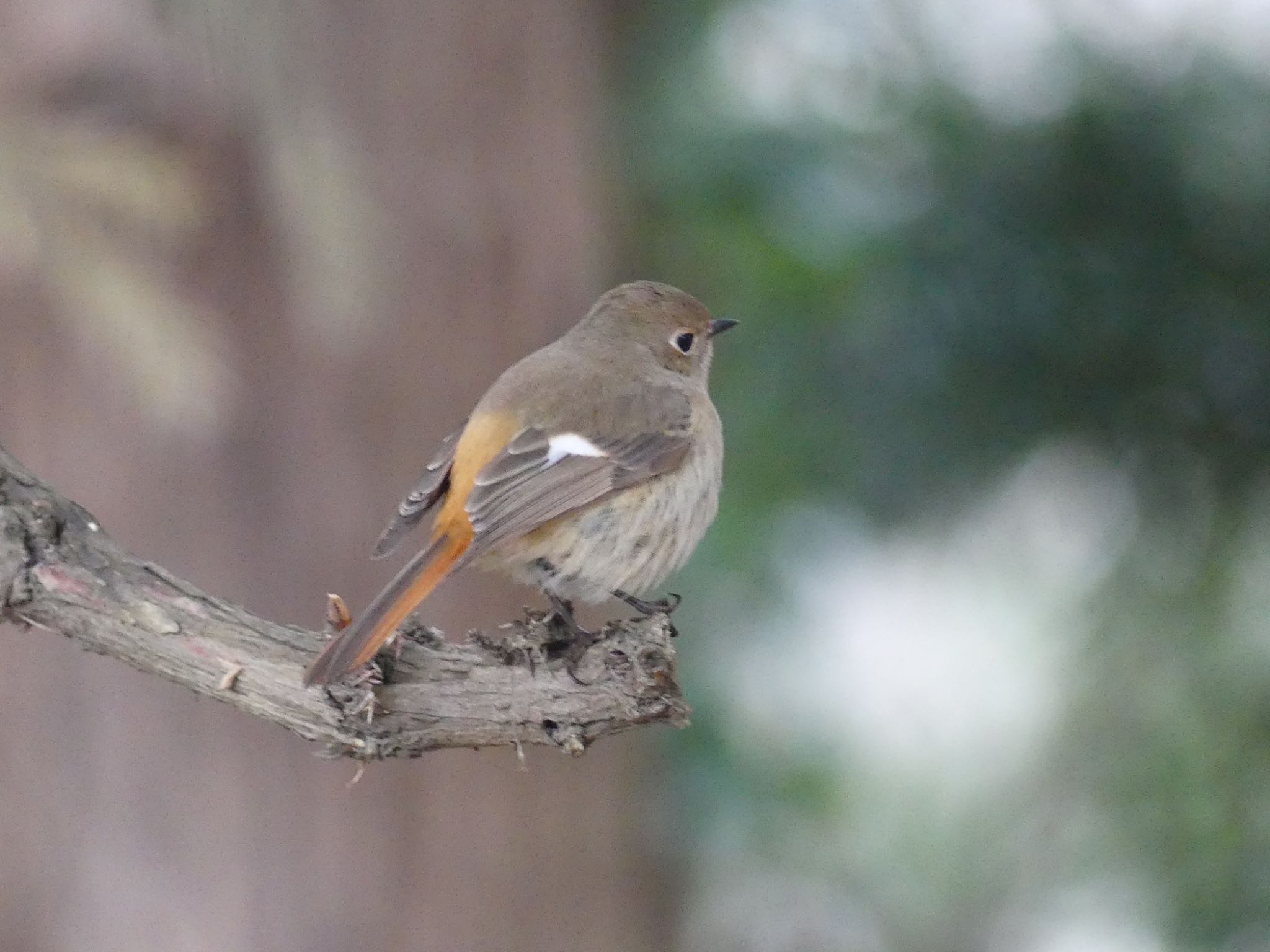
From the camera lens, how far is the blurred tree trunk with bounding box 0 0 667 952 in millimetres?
4023

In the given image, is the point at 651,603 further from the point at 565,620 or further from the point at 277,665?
the point at 277,665

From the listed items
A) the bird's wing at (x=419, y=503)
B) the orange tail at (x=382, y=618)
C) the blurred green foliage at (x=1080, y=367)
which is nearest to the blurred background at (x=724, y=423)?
the blurred green foliage at (x=1080, y=367)

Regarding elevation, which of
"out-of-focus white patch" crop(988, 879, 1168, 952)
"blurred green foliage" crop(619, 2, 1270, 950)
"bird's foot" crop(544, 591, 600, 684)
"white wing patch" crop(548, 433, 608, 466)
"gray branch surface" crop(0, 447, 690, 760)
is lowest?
"gray branch surface" crop(0, 447, 690, 760)

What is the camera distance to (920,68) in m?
3.28

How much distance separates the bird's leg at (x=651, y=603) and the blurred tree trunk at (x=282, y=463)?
124cm

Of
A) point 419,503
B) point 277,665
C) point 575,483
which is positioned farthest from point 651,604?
point 277,665

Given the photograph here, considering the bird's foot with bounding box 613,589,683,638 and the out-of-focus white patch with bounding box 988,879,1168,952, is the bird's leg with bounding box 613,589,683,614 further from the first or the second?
the out-of-focus white patch with bounding box 988,879,1168,952

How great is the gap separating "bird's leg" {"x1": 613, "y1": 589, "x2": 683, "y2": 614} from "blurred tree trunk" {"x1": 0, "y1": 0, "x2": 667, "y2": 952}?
4.06 ft

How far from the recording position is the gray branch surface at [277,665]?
A: 1.84 metres

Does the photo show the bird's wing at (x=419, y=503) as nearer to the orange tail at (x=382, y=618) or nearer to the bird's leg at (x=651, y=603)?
the orange tail at (x=382, y=618)

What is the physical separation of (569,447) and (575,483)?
5.7 inches

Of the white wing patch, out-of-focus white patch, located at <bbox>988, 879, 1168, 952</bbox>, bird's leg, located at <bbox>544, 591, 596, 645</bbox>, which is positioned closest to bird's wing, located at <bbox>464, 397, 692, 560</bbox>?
the white wing patch

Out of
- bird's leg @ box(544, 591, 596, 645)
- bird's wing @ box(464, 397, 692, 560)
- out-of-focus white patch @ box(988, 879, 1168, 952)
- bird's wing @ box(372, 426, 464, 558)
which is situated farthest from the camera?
out-of-focus white patch @ box(988, 879, 1168, 952)

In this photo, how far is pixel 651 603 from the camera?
2812 mm
